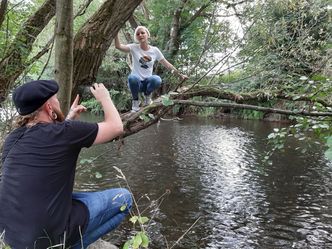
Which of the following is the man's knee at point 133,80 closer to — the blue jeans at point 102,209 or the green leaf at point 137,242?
the blue jeans at point 102,209

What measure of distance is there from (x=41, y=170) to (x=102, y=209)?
0.59 meters

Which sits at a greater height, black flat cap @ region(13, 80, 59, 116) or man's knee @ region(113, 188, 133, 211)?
black flat cap @ region(13, 80, 59, 116)

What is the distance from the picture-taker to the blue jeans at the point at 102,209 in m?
2.69

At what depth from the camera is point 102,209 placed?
2.72 metres

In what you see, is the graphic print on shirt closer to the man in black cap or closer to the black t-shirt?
the man in black cap

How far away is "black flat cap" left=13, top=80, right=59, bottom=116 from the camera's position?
2357 mm

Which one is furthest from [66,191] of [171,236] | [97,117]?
[97,117]

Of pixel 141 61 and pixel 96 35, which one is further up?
pixel 96 35

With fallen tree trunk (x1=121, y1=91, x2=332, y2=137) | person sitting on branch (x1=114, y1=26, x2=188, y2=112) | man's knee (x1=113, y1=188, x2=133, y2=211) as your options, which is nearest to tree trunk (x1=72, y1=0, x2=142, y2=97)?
fallen tree trunk (x1=121, y1=91, x2=332, y2=137)

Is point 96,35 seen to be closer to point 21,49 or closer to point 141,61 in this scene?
point 21,49

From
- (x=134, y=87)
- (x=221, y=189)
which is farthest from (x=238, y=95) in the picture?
(x=221, y=189)

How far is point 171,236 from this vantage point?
696 cm

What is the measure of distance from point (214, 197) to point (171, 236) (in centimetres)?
258

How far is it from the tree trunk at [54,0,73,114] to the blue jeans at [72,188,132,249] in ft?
3.44
